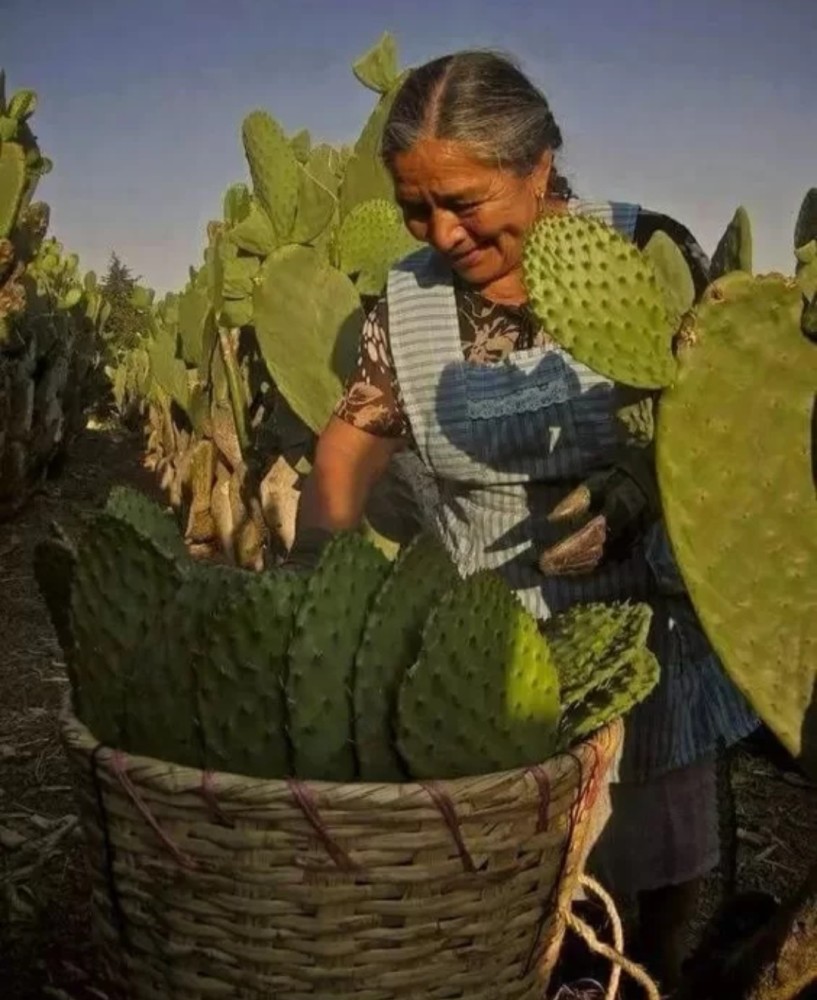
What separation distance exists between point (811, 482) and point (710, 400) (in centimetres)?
12

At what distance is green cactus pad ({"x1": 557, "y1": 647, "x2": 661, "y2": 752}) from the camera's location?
42.0 inches

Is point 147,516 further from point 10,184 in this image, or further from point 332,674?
point 10,184

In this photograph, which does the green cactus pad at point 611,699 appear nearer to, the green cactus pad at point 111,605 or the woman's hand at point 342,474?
the green cactus pad at point 111,605

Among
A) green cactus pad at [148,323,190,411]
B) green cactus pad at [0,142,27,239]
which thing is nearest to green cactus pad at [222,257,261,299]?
green cactus pad at [148,323,190,411]

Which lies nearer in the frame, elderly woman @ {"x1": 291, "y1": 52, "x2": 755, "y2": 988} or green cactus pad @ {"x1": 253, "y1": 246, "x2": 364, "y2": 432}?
elderly woman @ {"x1": 291, "y1": 52, "x2": 755, "y2": 988}

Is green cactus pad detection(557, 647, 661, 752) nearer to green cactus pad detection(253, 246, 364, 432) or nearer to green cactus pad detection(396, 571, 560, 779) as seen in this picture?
green cactus pad detection(396, 571, 560, 779)

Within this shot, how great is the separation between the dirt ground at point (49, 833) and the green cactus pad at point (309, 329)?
2.18 ft

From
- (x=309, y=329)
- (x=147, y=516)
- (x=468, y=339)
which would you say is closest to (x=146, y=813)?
(x=147, y=516)

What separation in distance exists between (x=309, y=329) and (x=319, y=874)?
7.91ft

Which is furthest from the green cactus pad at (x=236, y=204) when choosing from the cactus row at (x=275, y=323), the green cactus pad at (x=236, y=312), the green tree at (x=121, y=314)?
the green tree at (x=121, y=314)

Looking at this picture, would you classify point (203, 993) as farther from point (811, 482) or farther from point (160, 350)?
point (160, 350)

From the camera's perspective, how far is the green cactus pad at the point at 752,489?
109 centimetres

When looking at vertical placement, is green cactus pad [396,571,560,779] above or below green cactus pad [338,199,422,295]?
below

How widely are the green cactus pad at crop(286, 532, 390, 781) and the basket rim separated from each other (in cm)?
2
